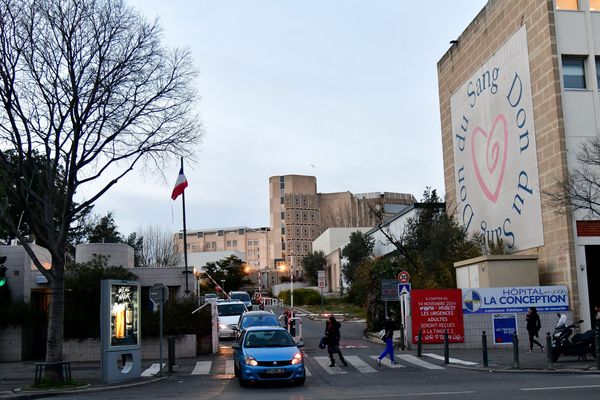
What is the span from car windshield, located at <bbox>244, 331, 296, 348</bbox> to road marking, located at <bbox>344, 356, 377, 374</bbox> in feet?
10.3

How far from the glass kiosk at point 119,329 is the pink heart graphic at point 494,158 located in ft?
67.4

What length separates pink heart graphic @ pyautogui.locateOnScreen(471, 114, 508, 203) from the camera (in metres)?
33.0

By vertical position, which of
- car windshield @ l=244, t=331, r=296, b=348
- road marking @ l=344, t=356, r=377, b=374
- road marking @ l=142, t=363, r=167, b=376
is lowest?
road marking @ l=344, t=356, r=377, b=374

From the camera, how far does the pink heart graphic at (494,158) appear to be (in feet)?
108

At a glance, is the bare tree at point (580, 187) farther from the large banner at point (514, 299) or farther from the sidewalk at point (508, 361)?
the sidewalk at point (508, 361)

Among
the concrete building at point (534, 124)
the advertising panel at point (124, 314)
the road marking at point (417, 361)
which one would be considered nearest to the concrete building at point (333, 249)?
the concrete building at point (534, 124)

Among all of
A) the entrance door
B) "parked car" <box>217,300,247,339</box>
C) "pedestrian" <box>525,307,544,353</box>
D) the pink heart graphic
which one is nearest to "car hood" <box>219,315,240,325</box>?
"parked car" <box>217,300,247,339</box>

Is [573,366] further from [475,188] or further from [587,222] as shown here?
[475,188]

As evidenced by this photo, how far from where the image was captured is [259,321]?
2570 cm

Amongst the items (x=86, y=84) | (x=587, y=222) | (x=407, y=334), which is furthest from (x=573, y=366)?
(x=86, y=84)

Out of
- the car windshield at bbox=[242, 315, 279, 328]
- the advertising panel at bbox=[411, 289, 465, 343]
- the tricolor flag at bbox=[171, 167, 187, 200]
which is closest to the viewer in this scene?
the car windshield at bbox=[242, 315, 279, 328]

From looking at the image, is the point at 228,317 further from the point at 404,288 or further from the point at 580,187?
the point at 580,187

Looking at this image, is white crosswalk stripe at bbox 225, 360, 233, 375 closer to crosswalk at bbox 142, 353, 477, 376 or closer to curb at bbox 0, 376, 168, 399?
crosswalk at bbox 142, 353, 477, 376

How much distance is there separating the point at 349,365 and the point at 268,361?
5.74 m
